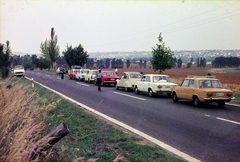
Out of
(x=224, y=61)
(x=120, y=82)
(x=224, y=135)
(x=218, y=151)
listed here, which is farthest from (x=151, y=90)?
(x=224, y=61)

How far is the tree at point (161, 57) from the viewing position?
Answer: 3262 centimetres

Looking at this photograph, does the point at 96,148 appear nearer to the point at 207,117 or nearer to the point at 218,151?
the point at 218,151

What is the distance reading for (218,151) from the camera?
5402 millimetres

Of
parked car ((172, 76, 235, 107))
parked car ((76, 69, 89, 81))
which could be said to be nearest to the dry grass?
parked car ((172, 76, 235, 107))

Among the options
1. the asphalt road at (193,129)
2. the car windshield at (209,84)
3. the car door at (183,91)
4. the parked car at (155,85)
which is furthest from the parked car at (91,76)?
the asphalt road at (193,129)

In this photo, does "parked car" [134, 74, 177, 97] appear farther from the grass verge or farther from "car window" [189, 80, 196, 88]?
the grass verge

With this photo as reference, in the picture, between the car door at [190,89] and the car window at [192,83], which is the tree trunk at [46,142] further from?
the car window at [192,83]

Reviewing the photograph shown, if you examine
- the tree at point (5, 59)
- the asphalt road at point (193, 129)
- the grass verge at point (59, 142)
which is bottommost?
the asphalt road at point (193, 129)

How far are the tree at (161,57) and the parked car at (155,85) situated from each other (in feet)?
48.9

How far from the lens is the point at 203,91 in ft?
38.6

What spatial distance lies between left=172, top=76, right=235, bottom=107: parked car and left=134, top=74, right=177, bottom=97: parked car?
2.24 metres

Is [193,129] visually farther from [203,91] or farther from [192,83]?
[192,83]

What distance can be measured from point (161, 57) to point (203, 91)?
2144cm

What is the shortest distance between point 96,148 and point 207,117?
5.79 meters
